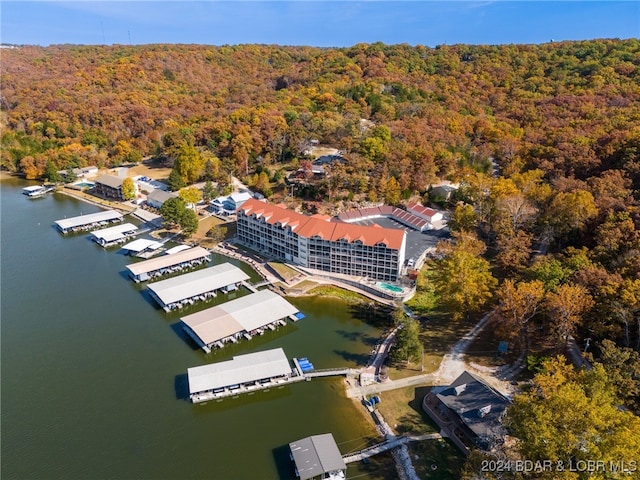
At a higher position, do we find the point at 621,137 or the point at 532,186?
the point at 621,137

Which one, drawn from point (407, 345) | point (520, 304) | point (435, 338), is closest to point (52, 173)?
point (407, 345)

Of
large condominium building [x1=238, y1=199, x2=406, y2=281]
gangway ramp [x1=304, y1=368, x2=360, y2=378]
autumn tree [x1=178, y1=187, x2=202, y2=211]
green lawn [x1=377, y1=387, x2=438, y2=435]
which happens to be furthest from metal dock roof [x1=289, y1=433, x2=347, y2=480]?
autumn tree [x1=178, y1=187, x2=202, y2=211]

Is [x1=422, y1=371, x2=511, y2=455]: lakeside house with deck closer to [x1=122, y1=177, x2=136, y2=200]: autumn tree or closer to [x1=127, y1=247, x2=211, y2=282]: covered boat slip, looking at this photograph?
[x1=127, y1=247, x2=211, y2=282]: covered boat slip

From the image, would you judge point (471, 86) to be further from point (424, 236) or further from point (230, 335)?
point (230, 335)

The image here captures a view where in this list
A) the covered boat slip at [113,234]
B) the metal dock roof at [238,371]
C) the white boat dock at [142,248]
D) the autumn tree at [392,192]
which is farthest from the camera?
the autumn tree at [392,192]

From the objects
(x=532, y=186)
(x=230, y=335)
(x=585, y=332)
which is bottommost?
(x=230, y=335)

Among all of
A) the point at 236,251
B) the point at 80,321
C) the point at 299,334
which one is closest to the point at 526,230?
the point at 299,334

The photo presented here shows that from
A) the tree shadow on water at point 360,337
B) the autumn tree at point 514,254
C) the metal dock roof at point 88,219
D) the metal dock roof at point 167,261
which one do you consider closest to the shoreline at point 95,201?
the metal dock roof at point 88,219

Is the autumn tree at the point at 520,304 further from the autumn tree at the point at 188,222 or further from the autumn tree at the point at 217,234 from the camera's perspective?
the autumn tree at the point at 188,222
